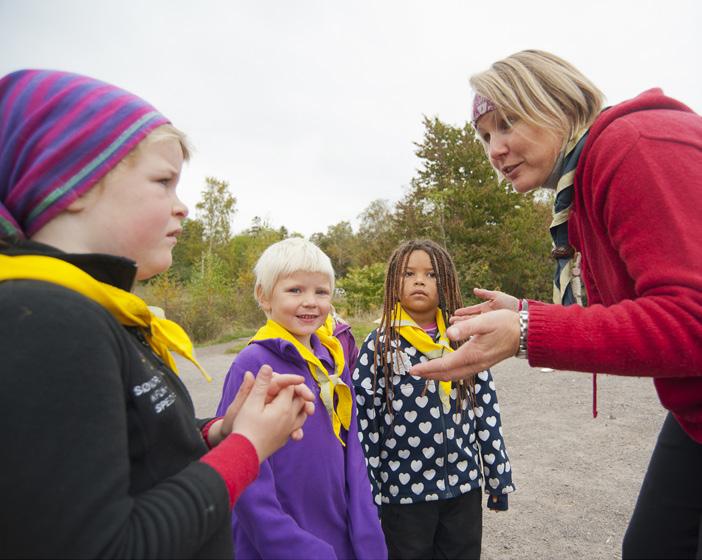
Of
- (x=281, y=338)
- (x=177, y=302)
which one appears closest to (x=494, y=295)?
(x=281, y=338)

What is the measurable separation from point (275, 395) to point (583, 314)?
829 millimetres

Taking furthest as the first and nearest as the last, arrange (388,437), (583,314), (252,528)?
→ 1. (388,437)
2. (252,528)
3. (583,314)

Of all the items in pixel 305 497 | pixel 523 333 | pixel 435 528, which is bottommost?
pixel 435 528

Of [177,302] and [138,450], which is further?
[177,302]

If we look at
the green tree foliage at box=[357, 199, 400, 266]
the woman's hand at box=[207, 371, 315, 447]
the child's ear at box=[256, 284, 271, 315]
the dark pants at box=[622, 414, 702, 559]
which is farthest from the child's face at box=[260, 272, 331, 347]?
the green tree foliage at box=[357, 199, 400, 266]

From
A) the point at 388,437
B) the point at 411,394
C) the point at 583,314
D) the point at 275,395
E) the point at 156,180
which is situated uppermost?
the point at 156,180

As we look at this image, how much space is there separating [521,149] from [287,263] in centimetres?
119

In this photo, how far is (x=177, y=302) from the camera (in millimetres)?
13812

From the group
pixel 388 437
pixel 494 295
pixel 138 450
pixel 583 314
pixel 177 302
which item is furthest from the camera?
pixel 177 302

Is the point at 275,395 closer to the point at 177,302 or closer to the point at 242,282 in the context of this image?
the point at 177,302

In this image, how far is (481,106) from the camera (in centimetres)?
188

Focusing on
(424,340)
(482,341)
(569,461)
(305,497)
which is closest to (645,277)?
(482,341)

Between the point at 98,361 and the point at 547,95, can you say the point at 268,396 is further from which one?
the point at 547,95

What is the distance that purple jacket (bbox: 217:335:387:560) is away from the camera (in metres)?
1.74
